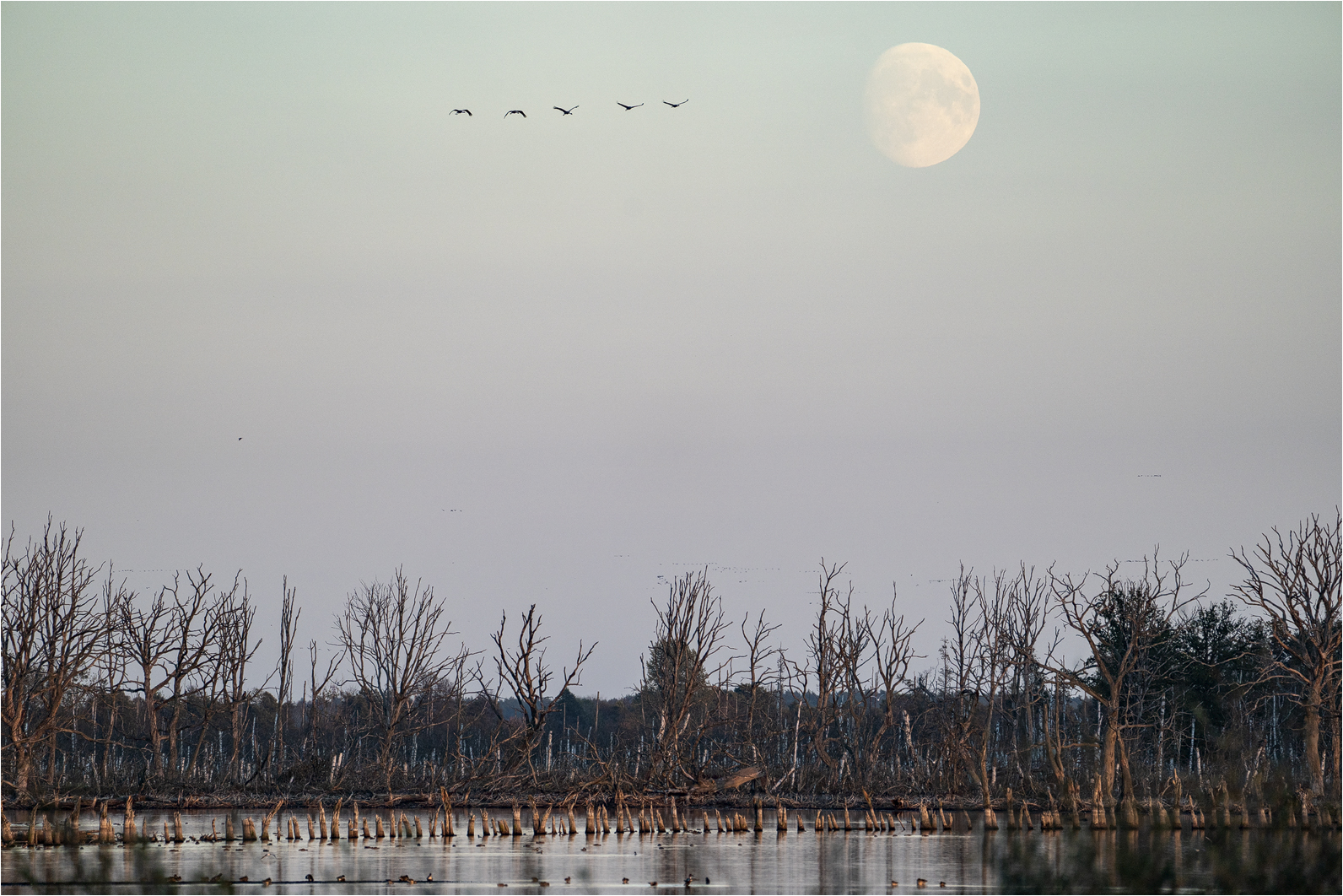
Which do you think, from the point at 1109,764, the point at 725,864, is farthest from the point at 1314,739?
the point at 725,864

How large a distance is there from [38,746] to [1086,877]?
95.6 feet

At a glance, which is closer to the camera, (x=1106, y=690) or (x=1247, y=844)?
(x=1247, y=844)

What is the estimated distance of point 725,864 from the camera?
774 inches

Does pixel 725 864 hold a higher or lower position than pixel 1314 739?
lower

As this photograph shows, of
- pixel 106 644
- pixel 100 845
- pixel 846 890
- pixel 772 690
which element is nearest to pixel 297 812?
pixel 106 644

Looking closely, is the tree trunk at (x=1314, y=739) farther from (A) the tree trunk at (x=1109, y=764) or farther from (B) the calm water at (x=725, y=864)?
(B) the calm water at (x=725, y=864)

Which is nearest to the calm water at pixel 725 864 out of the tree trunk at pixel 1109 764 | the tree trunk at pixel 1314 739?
the tree trunk at pixel 1109 764

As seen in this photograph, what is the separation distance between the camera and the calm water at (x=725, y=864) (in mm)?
16500

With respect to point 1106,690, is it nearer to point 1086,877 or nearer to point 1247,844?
point 1247,844

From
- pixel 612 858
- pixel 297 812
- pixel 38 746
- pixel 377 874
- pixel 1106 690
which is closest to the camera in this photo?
pixel 377 874

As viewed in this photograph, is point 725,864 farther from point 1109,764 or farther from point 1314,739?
point 1314,739

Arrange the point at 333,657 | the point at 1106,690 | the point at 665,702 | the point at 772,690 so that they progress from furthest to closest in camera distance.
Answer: the point at 772,690, the point at 333,657, the point at 1106,690, the point at 665,702

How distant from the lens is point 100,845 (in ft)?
69.5

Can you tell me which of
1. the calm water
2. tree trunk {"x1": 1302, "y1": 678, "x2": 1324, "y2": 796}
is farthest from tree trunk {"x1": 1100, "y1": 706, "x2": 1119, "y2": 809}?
the calm water
